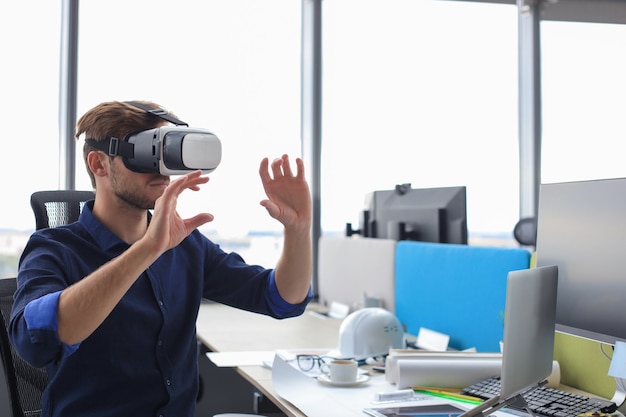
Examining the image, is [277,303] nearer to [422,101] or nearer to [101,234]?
[101,234]

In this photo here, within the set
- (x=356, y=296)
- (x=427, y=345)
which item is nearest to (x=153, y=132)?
(x=427, y=345)

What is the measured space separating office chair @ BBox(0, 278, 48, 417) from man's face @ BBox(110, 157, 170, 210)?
0.47 m

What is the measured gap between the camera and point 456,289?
2.40 m

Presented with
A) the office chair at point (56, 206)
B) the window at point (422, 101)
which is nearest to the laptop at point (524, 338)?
the office chair at point (56, 206)

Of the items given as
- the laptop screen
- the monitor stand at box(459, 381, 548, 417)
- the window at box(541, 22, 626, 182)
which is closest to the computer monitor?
the laptop screen

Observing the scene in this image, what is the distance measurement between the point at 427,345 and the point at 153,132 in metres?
1.40

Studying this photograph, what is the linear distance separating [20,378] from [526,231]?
2.82m

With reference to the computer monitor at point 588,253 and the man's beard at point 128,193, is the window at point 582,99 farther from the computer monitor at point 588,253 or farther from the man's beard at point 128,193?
the man's beard at point 128,193

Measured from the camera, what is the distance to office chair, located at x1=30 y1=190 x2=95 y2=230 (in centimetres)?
177

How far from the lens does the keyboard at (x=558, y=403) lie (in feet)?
4.79

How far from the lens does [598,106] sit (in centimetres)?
440

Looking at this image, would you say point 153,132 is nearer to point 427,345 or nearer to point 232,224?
point 427,345

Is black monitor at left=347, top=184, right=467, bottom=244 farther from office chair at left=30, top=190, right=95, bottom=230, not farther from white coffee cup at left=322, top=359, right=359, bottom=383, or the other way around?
office chair at left=30, top=190, right=95, bottom=230

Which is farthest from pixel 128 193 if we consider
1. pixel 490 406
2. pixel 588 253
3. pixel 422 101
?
pixel 422 101
